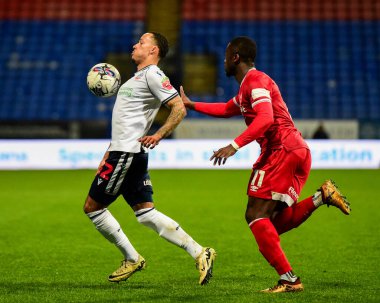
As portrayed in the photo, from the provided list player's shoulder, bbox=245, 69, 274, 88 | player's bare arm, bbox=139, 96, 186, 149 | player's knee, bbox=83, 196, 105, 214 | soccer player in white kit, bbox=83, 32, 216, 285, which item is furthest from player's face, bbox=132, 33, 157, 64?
player's knee, bbox=83, 196, 105, 214

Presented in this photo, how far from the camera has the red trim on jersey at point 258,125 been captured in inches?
225

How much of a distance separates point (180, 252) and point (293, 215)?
2480 mm

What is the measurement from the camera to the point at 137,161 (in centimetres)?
639

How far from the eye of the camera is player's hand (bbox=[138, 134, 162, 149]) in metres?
6.08

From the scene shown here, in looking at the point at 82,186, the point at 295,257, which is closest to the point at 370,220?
the point at 295,257

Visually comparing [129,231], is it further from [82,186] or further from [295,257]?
[82,186]

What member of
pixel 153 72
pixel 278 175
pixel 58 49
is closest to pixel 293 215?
pixel 278 175

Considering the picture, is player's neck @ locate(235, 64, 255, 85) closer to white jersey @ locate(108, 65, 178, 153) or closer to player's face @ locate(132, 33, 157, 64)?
white jersey @ locate(108, 65, 178, 153)

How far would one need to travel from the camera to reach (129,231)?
10172mm

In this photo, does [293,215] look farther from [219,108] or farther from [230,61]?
[230,61]

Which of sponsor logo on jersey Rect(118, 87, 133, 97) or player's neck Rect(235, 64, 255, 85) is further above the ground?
player's neck Rect(235, 64, 255, 85)

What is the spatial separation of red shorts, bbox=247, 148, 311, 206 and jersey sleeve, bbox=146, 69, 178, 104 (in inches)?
34.2

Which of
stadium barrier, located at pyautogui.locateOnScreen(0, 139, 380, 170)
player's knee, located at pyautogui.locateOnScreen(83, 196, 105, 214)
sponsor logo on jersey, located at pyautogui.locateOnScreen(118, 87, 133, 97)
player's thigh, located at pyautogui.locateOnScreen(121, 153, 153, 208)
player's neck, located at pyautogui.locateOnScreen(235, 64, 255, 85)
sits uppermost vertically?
player's neck, located at pyautogui.locateOnScreen(235, 64, 255, 85)

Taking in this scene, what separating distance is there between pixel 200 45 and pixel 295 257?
19.7 m
